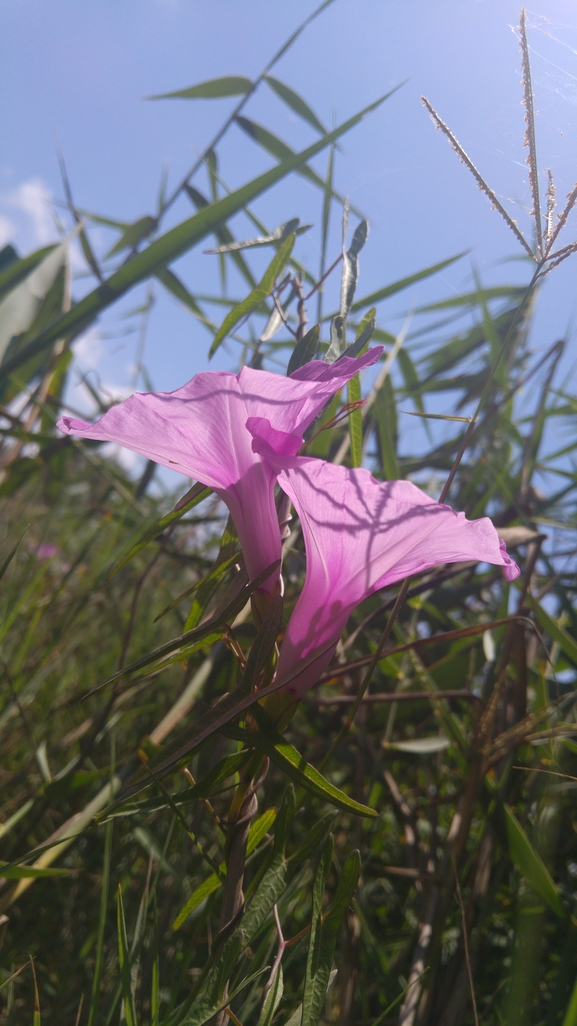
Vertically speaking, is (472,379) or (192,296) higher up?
(192,296)

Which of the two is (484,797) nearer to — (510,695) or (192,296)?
(510,695)

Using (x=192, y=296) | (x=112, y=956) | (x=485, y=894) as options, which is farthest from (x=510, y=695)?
(x=192, y=296)

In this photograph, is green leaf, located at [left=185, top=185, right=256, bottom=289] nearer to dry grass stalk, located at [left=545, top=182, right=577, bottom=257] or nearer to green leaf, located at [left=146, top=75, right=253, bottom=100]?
green leaf, located at [left=146, top=75, right=253, bottom=100]

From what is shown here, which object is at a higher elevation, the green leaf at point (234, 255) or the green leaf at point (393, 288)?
the green leaf at point (234, 255)

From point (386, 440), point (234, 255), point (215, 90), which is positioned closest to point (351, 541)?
point (386, 440)

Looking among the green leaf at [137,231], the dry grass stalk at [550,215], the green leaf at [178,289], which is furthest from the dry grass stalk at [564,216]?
the green leaf at [137,231]

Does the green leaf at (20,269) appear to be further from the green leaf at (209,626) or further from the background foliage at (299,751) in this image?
the green leaf at (209,626)
